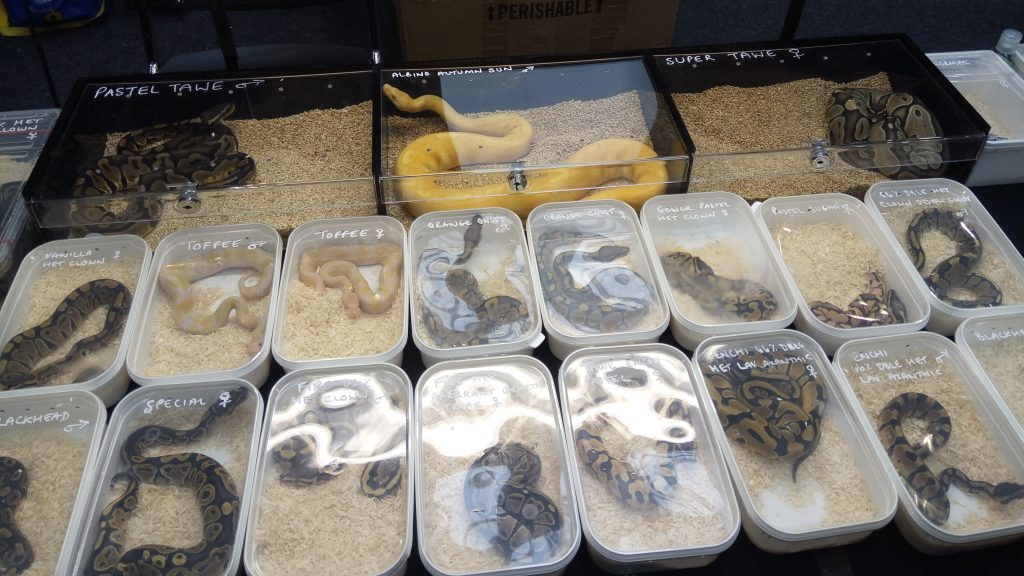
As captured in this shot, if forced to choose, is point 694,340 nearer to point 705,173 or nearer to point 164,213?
point 705,173

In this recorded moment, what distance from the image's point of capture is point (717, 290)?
2227mm

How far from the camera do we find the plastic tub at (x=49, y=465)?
5.60 ft

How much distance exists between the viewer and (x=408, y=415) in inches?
75.2

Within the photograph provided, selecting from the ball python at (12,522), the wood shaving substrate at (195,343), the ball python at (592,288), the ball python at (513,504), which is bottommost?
the ball python at (12,522)

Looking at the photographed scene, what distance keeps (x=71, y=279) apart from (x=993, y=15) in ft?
16.7

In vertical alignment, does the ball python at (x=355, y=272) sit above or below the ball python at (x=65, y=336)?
above

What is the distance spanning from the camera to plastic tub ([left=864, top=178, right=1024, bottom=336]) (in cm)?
217

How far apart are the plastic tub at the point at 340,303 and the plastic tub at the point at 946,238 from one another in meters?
1.60

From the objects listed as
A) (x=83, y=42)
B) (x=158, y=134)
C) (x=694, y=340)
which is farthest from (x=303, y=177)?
(x=83, y=42)

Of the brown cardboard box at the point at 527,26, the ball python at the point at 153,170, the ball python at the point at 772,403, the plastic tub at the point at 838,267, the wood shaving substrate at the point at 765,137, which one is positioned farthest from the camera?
the brown cardboard box at the point at 527,26

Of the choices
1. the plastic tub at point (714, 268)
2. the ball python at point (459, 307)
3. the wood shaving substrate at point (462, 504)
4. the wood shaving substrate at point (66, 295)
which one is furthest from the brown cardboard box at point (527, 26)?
the wood shaving substrate at point (462, 504)

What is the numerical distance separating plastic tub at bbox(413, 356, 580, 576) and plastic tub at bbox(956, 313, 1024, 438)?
4.03ft

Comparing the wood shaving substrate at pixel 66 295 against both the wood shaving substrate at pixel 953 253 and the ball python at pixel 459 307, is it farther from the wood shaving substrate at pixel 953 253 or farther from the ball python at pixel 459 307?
the wood shaving substrate at pixel 953 253

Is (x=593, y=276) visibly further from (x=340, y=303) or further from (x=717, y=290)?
(x=340, y=303)
